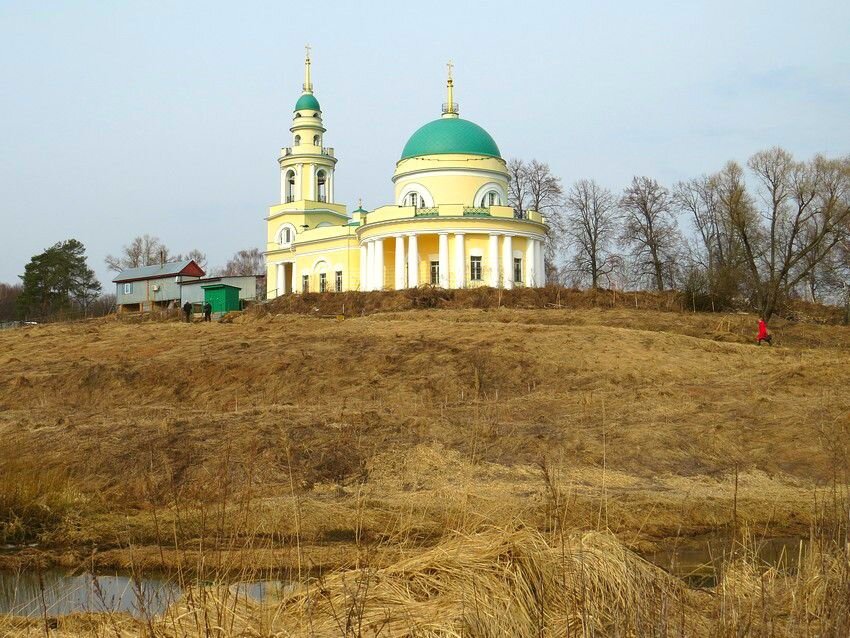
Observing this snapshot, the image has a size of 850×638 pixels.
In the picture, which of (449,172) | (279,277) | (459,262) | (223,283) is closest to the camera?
(459,262)

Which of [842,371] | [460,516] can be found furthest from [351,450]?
[842,371]

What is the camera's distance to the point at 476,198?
45219mm

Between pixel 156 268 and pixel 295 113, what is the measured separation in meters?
11.7

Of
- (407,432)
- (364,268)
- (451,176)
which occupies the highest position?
(451,176)

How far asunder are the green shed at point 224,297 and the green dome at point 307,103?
1360cm

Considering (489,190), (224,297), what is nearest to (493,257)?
(489,190)

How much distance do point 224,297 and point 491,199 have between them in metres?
13.2

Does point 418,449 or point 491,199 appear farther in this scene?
point 491,199

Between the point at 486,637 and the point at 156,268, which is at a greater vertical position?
the point at 156,268

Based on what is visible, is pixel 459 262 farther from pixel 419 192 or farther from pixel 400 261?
pixel 419 192

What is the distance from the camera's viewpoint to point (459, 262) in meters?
43.1

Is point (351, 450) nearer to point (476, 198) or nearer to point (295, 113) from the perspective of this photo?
point (476, 198)

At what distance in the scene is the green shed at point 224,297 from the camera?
44.1 m

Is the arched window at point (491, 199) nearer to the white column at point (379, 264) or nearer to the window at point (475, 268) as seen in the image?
the window at point (475, 268)
